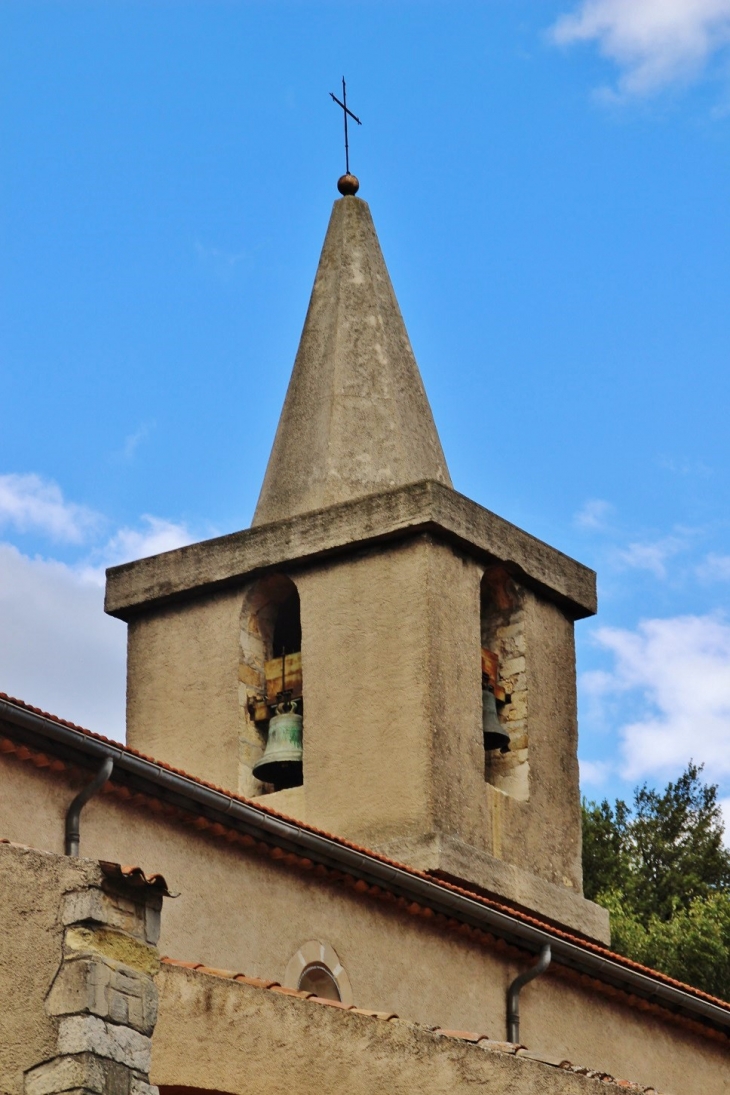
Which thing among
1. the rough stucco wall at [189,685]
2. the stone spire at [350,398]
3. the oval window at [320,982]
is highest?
the stone spire at [350,398]

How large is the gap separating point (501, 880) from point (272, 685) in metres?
2.58

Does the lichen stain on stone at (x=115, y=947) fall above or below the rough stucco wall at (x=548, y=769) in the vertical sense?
below

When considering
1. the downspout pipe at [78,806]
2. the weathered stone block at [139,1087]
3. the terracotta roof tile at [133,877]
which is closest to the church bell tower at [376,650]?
the downspout pipe at [78,806]

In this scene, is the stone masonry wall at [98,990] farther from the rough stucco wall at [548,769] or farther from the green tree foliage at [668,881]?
the green tree foliage at [668,881]

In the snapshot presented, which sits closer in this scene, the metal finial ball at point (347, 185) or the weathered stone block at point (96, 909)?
the weathered stone block at point (96, 909)

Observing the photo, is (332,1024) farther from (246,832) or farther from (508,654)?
(508,654)

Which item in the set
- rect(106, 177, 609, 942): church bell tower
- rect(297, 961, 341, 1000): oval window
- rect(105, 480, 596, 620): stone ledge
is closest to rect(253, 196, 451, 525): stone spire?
rect(106, 177, 609, 942): church bell tower

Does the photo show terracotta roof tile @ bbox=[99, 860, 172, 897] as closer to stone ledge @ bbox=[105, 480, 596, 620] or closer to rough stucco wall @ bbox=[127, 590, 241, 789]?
rough stucco wall @ bbox=[127, 590, 241, 789]

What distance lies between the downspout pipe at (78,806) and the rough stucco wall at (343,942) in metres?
0.06

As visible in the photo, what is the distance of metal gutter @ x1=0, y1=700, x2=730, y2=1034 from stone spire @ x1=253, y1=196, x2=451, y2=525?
4.46 meters

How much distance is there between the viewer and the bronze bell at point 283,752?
17141 millimetres

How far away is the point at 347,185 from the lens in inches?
774

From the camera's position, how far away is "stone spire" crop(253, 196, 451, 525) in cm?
1830

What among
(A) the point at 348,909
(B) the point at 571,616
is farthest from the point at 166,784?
(B) the point at 571,616
